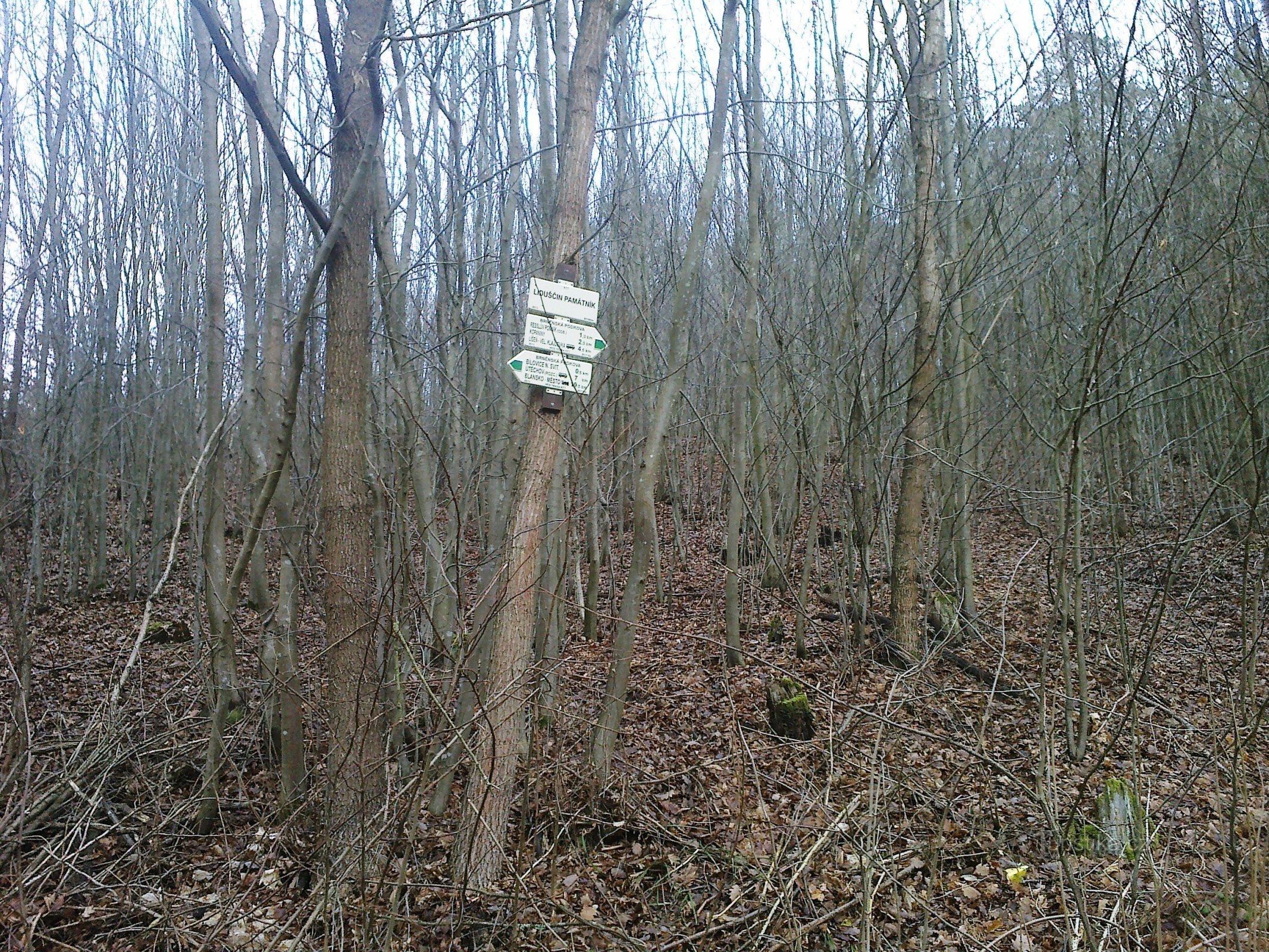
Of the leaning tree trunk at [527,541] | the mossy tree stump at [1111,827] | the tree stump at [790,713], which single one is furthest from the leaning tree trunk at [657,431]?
the mossy tree stump at [1111,827]

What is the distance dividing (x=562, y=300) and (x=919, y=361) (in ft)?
9.59

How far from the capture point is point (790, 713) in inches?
215

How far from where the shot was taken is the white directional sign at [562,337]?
3.72 m

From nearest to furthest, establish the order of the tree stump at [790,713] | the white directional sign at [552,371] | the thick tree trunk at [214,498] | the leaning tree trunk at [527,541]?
the leaning tree trunk at [527,541] → the white directional sign at [552,371] → the thick tree trunk at [214,498] → the tree stump at [790,713]

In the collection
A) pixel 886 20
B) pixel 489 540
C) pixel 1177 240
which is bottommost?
pixel 489 540

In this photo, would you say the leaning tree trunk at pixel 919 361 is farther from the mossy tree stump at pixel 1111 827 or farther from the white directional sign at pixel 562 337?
the white directional sign at pixel 562 337

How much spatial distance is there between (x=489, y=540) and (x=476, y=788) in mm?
1922

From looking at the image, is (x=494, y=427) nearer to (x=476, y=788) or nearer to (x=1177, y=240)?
(x=476, y=788)

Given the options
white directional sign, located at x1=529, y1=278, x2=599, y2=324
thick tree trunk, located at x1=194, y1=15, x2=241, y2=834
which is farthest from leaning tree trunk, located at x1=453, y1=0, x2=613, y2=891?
thick tree trunk, located at x1=194, y1=15, x2=241, y2=834

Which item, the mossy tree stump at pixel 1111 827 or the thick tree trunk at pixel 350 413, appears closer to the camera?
the thick tree trunk at pixel 350 413

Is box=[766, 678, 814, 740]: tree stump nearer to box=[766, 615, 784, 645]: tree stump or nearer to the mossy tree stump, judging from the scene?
the mossy tree stump

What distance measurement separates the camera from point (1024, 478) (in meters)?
9.51

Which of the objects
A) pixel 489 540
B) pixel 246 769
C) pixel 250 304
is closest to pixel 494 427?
pixel 489 540

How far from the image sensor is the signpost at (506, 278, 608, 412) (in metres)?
3.70
